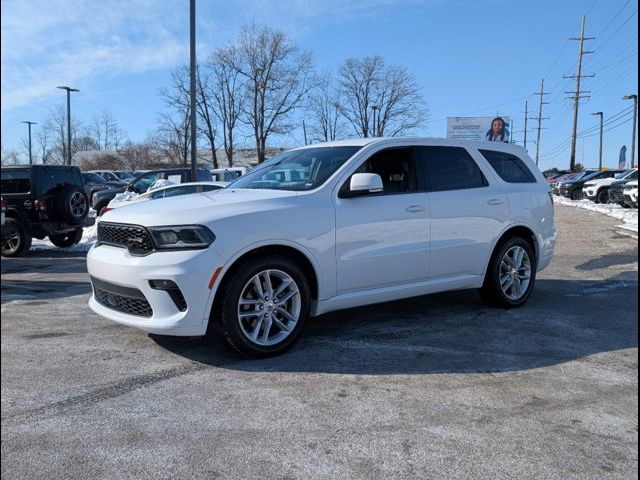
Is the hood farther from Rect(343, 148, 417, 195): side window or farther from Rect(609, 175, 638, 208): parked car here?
Rect(609, 175, 638, 208): parked car

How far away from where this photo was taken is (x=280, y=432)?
3.26 metres

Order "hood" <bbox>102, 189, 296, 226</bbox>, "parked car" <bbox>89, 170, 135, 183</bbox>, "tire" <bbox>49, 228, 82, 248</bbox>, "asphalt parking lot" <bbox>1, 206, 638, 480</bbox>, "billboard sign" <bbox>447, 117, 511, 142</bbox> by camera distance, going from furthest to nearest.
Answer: "parked car" <bbox>89, 170, 135, 183</bbox> < "billboard sign" <bbox>447, 117, 511, 142</bbox> < "tire" <bbox>49, 228, 82, 248</bbox> < "hood" <bbox>102, 189, 296, 226</bbox> < "asphalt parking lot" <bbox>1, 206, 638, 480</bbox>

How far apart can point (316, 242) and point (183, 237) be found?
1.07 metres

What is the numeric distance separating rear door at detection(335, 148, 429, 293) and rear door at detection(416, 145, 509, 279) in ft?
0.47

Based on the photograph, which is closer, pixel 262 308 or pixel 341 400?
pixel 341 400

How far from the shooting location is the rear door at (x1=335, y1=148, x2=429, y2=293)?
15.9ft

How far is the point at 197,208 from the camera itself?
438 cm

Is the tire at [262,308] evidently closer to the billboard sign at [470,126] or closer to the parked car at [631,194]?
the parked car at [631,194]

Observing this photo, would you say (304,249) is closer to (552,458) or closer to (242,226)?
(242,226)

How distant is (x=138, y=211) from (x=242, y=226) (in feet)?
2.88

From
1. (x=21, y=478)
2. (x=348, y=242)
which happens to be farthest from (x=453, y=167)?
(x=21, y=478)

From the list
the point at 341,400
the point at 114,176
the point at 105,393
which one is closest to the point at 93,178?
the point at 114,176

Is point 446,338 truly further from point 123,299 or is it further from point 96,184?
point 96,184

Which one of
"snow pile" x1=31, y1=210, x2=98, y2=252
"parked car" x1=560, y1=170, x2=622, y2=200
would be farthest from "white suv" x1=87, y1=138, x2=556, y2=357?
"parked car" x1=560, y1=170, x2=622, y2=200
